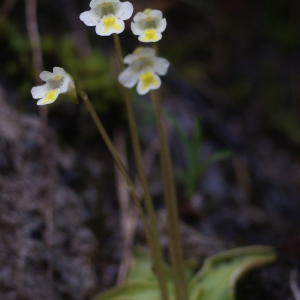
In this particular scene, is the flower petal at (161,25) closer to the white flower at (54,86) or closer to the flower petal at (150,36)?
the flower petal at (150,36)

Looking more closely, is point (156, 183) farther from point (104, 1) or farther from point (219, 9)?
point (219, 9)

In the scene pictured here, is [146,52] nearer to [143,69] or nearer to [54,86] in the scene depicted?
[143,69]

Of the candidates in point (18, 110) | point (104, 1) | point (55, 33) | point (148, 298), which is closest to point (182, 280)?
point (148, 298)

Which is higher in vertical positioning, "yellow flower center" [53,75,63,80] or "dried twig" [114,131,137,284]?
"yellow flower center" [53,75,63,80]

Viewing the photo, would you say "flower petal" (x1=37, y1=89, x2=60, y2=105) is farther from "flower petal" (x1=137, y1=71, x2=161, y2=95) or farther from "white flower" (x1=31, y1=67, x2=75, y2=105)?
"flower petal" (x1=137, y1=71, x2=161, y2=95)

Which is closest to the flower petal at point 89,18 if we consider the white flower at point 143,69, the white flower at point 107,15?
the white flower at point 107,15

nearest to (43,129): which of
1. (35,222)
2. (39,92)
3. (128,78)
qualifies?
(35,222)

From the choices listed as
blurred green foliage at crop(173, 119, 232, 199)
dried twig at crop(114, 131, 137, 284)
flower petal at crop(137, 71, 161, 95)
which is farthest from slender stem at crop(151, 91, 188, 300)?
blurred green foliage at crop(173, 119, 232, 199)
